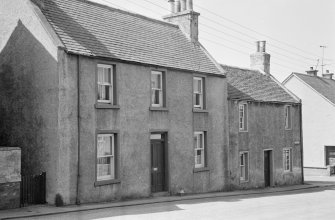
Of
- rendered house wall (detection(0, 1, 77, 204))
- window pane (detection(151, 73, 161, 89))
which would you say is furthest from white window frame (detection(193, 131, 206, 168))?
rendered house wall (detection(0, 1, 77, 204))

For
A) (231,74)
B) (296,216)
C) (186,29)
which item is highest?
→ (186,29)

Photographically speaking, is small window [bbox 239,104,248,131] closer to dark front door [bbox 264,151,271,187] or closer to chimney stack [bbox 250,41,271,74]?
dark front door [bbox 264,151,271,187]

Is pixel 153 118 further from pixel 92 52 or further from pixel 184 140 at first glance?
pixel 92 52

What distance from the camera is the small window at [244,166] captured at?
1094 inches

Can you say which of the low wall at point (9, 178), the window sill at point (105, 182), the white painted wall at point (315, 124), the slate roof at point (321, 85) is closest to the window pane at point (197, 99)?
the window sill at point (105, 182)

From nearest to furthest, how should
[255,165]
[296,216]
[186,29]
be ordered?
1. [296,216]
2. [186,29]
3. [255,165]

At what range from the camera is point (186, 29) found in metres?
26.2

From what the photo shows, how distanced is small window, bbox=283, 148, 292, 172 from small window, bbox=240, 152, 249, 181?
16.3 feet

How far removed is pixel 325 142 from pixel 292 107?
10632 mm

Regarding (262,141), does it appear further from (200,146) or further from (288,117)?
(200,146)

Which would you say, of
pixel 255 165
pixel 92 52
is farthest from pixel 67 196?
pixel 255 165

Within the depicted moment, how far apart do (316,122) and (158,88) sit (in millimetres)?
25281

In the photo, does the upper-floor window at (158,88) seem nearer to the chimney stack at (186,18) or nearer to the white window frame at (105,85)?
the white window frame at (105,85)

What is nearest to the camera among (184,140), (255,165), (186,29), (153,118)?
(153,118)
